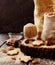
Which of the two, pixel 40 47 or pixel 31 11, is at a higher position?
pixel 31 11

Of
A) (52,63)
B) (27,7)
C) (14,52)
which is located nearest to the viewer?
(52,63)

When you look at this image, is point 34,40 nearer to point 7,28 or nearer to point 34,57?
point 34,57

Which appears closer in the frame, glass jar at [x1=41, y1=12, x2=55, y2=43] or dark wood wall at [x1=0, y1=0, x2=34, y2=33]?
glass jar at [x1=41, y1=12, x2=55, y2=43]

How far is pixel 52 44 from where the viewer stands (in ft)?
3.21

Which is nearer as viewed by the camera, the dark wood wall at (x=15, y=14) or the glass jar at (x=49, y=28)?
the glass jar at (x=49, y=28)

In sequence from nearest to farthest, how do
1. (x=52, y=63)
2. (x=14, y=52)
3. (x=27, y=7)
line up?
(x=52, y=63)
(x=14, y=52)
(x=27, y=7)

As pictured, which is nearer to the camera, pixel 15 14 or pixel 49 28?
pixel 49 28

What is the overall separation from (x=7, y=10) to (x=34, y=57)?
2.57 feet

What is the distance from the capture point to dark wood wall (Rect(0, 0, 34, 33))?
1609 mm

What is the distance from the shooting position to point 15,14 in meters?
1.64

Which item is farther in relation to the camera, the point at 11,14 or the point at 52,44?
the point at 11,14

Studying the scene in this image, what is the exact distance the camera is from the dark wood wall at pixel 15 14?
1609 millimetres

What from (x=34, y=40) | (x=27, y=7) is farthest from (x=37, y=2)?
(x=27, y=7)

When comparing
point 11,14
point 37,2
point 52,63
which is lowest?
point 52,63
